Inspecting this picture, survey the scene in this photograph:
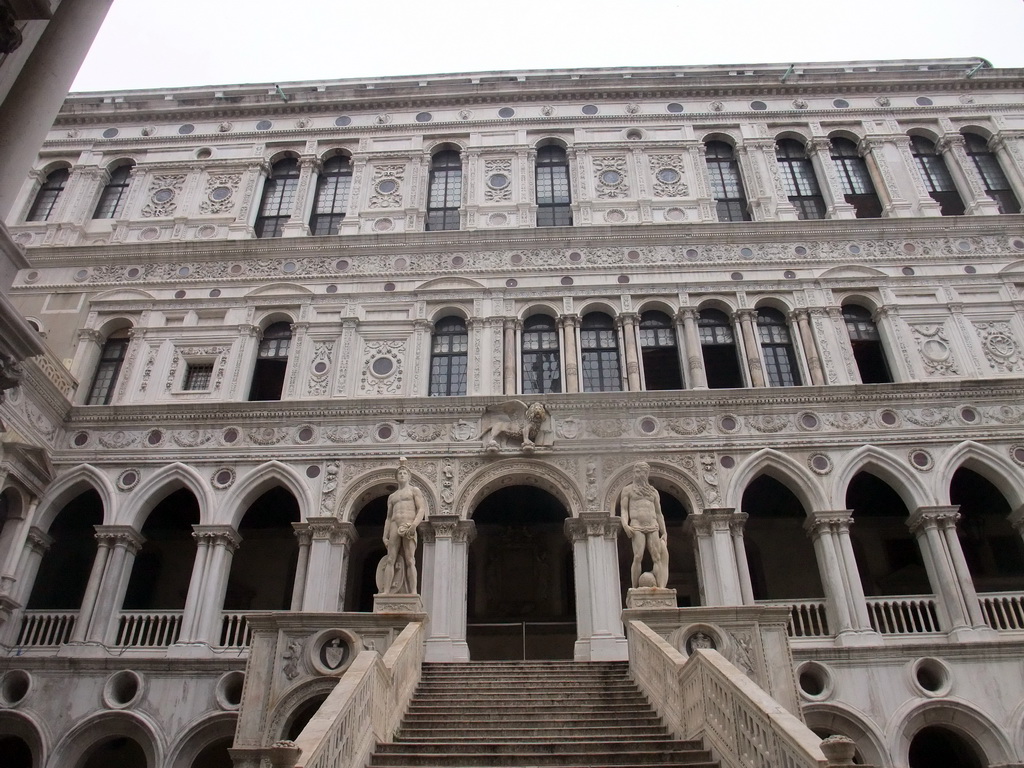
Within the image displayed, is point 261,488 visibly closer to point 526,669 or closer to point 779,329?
point 526,669

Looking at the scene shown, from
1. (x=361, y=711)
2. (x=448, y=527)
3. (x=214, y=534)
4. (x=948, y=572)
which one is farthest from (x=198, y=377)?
(x=948, y=572)

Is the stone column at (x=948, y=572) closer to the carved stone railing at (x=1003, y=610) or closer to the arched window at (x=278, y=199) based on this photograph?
the carved stone railing at (x=1003, y=610)

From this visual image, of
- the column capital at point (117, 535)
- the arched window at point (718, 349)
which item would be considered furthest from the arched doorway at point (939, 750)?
the column capital at point (117, 535)

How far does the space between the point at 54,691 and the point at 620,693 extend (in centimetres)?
1085

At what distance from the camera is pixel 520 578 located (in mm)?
19188

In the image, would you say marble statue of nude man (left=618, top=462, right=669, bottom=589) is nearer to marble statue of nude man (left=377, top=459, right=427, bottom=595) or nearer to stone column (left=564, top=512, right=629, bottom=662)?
stone column (left=564, top=512, right=629, bottom=662)

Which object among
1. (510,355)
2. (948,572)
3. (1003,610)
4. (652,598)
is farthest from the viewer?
(510,355)

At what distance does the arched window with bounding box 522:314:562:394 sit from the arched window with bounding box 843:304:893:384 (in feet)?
22.9

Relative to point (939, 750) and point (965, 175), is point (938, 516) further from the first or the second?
point (965, 175)

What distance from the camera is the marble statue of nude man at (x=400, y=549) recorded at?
546 inches

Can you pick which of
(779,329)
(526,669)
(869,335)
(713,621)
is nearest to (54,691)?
(526,669)

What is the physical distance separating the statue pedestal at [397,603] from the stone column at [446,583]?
202 cm

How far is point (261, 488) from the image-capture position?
17.5 m

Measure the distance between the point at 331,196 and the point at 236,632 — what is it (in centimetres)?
1202
